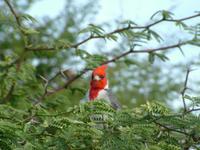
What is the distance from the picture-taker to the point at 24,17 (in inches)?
111

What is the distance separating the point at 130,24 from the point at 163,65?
15.7 feet

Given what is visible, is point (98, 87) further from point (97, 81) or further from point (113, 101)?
point (113, 101)

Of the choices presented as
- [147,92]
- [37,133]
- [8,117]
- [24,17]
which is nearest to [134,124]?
[37,133]

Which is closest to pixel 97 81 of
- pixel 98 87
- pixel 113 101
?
pixel 98 87

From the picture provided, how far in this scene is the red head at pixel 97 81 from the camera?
11.1 ft

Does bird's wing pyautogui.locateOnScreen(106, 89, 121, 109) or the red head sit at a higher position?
the red head

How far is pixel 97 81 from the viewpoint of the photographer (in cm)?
350

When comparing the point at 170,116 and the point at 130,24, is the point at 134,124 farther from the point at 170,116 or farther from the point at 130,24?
the point at 130,24

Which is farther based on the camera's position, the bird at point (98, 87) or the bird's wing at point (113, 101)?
the bird at point (98, 87)

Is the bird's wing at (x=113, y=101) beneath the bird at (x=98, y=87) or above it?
beneath

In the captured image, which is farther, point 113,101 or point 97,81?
point 97,81

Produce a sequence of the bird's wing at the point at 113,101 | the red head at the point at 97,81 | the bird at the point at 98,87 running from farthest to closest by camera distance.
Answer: the red head at the point at 97,81 → the bird at the point at 98,87 → the bird's wing at the point at 113,101

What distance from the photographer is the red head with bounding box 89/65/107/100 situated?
11.1 feet

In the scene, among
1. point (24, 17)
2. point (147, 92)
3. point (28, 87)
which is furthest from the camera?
point (147, 92)
